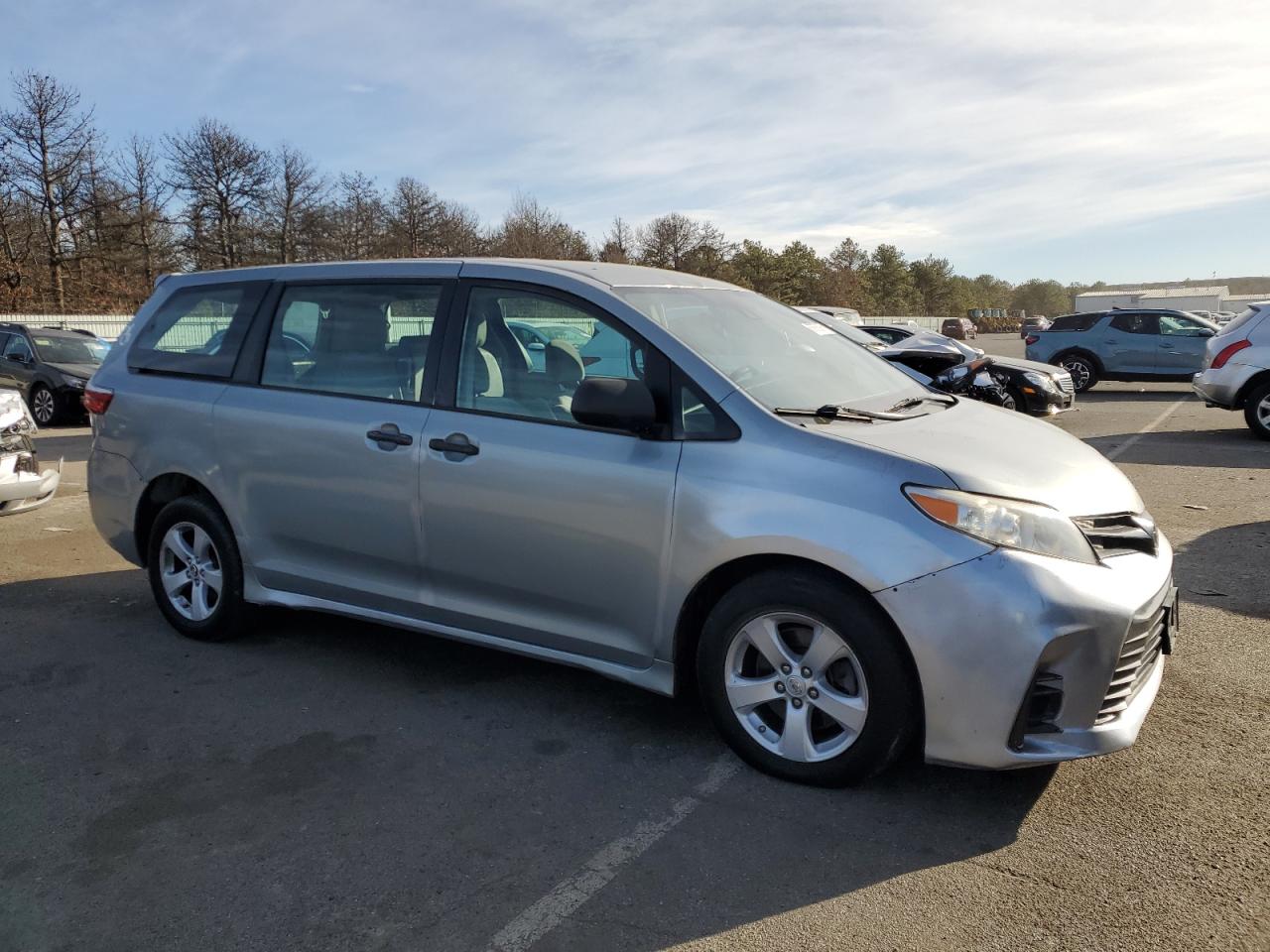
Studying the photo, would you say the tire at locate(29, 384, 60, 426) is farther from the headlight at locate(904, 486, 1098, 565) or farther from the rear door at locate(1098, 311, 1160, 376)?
the rear door at locate(1098, 311, 1160, 376)

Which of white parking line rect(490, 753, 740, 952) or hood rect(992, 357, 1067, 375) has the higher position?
hood rect(992, 357, 1067, 375)

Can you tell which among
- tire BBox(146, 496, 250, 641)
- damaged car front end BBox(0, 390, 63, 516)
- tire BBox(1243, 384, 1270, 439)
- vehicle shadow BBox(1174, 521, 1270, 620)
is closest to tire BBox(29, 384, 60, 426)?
damaged car front end BBox(0, 390, 63, 516)

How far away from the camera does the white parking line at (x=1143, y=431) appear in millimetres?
11563

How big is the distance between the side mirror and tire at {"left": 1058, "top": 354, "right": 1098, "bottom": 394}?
19660mm

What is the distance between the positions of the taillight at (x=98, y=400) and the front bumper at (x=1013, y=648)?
13.6 ft

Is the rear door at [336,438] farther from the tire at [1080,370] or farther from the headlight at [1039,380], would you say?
the tire at [1080,370]

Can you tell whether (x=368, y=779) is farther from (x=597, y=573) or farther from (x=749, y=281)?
(x=749, y=281)

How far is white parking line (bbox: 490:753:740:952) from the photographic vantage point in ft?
8.63

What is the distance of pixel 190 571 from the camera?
16.5 ft

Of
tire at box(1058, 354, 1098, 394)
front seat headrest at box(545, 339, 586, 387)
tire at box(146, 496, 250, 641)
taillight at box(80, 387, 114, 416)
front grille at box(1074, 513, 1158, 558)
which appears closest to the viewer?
front grille at box(1074, 513, 1158, 558)

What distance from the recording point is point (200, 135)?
49812 millimetres

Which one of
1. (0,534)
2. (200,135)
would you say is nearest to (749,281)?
(200,135)

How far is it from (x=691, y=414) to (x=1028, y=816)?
1.73 m

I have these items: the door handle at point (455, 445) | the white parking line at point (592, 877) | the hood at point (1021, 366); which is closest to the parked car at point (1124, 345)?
the hood at point (1021, 366)
